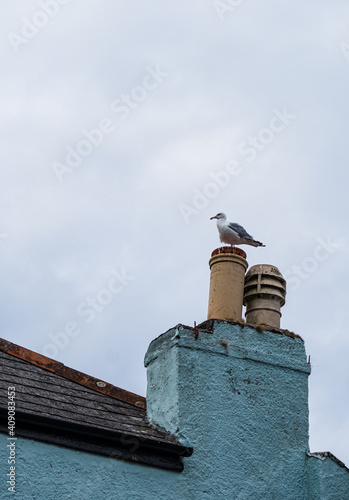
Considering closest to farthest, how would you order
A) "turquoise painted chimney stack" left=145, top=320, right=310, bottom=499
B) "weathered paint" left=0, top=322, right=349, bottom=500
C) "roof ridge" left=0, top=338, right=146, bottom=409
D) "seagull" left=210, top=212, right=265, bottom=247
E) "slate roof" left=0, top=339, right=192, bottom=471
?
→ "slate roof" left=0, top=339, right=192, bottom=471 < "weathered paint" left=0, top=322, right=349, bottom=500 < "turquoise painted chimney stack" left=145, top=320, right=310, bottom=499 < "roof ridge" left=0, top=338, right=146, bottom=409 < "seagull" left=210, top=212, right=265, bottom=247

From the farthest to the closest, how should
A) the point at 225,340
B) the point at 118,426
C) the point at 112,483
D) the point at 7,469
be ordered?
the point at 225,340
the point at 118,426
the point at 112,483
the point at 7,469

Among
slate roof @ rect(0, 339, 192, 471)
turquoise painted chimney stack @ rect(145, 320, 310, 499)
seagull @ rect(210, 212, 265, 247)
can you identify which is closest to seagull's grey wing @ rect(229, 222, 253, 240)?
seagull @ rect(210, 212, 265, 247)

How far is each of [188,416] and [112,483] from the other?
97 centimetres

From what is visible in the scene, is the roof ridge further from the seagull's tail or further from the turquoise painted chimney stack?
the seagull's tail

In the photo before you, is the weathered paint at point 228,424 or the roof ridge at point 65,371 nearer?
the weathered paint at point 228,424

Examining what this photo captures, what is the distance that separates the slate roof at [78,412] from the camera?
611 cm

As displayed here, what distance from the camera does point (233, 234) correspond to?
29.1 feet

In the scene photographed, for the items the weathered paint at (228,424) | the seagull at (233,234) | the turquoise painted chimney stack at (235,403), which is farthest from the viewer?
the seagull at (233,234)

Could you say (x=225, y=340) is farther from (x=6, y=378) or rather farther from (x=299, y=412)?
(x=6, y=378)

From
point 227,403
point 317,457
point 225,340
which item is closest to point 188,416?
point 227,403

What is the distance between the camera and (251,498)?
6738 millimetres

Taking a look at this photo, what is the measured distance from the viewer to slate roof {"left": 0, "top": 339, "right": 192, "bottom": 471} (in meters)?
6.11

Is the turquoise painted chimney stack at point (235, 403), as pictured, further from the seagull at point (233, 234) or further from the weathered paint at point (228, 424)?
the seagull at point (233, 234)

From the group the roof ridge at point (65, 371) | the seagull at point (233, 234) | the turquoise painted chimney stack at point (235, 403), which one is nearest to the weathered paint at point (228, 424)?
the turquoise painted chimney stack at point (235, 403)
